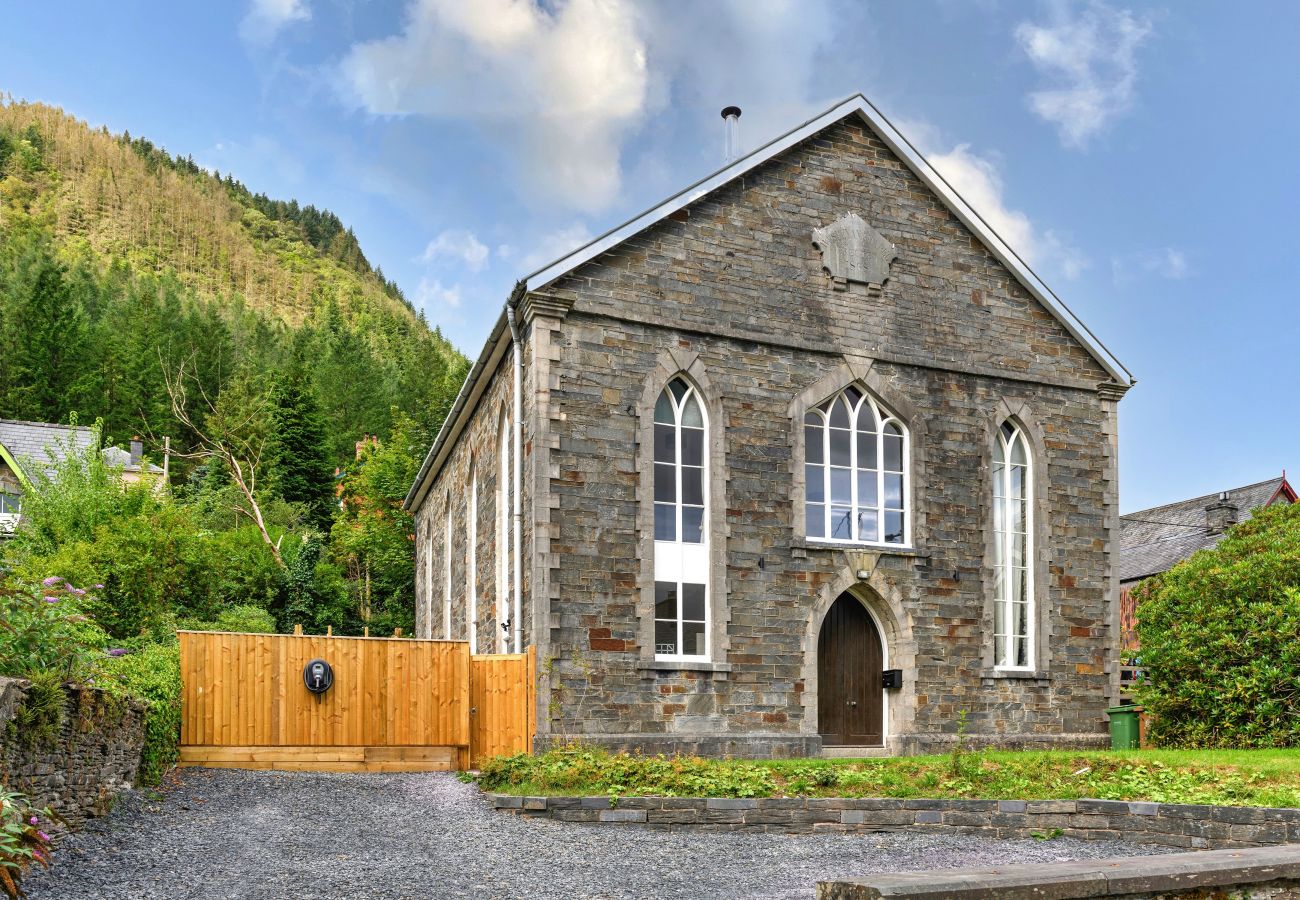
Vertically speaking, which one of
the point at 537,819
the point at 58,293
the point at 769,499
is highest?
the point at 58,293

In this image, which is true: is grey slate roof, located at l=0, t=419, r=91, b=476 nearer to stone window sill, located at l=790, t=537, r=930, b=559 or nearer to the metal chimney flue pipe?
the metal chimney flue pipe

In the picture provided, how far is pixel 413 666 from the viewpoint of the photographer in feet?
55.1

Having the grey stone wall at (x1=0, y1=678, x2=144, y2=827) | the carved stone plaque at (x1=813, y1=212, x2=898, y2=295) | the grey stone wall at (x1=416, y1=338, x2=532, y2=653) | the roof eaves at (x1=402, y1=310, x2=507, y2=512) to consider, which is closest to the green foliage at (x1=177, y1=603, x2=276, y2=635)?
the grey stone wall at (x1=416, y1=338, x2=532, y2=653)

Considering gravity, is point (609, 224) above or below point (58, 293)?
below

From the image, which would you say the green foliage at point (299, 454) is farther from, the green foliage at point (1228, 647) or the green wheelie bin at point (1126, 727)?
the green foliage at point (1228, 647)

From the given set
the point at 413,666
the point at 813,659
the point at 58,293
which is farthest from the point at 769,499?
the point at 58,293

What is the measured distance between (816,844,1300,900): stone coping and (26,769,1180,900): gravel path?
3.03 meters

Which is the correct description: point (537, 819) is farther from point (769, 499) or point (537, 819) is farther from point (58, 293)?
point (58, 293)

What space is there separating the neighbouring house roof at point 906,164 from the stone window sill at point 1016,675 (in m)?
5.49

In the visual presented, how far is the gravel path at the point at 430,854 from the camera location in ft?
27.4

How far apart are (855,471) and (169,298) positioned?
6491cm

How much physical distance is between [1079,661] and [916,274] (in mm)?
7033

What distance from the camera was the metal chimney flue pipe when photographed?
18828 millimetres

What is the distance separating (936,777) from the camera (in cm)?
1278
